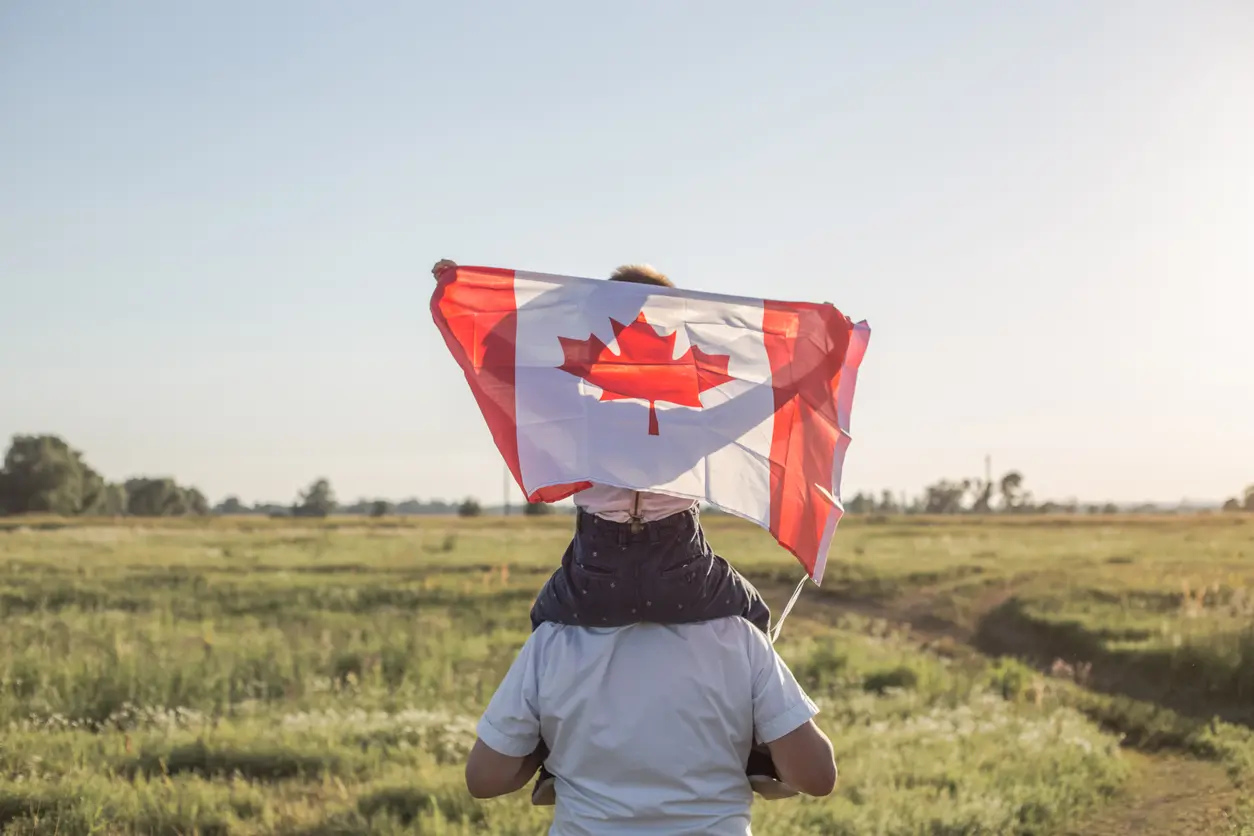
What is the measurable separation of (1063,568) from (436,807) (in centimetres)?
2612

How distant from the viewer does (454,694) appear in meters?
11.8

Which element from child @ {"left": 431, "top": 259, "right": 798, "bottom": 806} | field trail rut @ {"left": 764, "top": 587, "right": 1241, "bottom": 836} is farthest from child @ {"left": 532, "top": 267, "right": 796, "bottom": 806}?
field trail rut @ {"left": 764, "top": 587, "right": 1241, "bottom": 836}

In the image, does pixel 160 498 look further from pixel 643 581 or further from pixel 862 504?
pixel 643 581

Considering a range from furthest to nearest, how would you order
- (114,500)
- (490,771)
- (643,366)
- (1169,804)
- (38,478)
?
(114,500), (38,478), (1169,804), (643,366), (490,771)

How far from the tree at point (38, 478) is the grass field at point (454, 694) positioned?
7892 centimetres

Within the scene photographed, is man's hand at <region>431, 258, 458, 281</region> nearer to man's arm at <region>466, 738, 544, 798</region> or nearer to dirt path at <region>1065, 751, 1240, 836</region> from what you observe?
man's arm at <region>466, 738, 544, 798</region>

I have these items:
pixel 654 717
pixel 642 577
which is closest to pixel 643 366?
pixel 642 577

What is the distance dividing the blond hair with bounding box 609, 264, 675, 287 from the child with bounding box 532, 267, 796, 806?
66 cm

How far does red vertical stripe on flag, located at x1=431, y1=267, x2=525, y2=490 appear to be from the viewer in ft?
9.82

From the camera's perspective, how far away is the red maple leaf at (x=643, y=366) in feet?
9.82

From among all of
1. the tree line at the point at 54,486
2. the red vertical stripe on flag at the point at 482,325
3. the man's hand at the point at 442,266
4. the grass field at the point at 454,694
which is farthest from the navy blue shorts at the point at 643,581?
the tree line at the point at 54,486

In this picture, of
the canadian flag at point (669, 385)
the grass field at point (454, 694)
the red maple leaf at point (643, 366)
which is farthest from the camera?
the grass field at point (454, 694)

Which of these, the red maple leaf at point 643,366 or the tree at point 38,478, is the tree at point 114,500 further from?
the red maple leaf at point 643,366

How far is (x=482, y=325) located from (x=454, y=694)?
9424 mm
